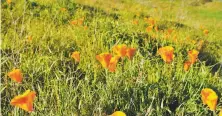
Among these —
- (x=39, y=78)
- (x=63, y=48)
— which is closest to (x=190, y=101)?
(x=39, y=78)

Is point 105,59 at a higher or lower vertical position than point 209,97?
higher

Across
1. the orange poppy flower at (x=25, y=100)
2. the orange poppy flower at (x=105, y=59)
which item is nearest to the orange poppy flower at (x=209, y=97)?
the orange poppy flower at (x=105, y=59)

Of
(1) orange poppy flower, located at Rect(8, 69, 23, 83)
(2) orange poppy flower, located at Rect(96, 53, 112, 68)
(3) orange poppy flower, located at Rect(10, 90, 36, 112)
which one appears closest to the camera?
(3) orange poppy flower, located at Rect(10, 90, 36, 112)

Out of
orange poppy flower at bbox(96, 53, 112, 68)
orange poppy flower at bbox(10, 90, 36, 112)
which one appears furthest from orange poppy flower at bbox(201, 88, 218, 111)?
orange poppy flower at bbox(10, 90, 36, 112)

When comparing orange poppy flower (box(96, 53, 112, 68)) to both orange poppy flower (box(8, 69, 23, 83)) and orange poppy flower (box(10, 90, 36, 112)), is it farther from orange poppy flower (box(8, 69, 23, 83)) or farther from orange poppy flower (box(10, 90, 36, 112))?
orange poppy flower (box(10, 90, 36, 112))

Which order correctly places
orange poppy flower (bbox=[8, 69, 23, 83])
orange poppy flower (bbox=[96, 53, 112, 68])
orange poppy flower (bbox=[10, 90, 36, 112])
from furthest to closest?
orange poppy flower (bbox=[96, 53, 112, 68]) < orange poppy flower (bbox=[8, 69, 23, 83]) < orange poppy flower (bbox=[10, 90, 36, 112])

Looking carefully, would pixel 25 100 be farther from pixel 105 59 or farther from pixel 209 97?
pixel 209 97

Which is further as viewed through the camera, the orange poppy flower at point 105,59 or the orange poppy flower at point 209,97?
the orange poppy flower at point 105,59

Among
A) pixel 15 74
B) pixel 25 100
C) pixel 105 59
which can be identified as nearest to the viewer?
pixel 25 100

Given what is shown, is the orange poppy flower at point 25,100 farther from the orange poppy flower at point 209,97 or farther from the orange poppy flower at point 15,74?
the orange poppy flower at point 209,97

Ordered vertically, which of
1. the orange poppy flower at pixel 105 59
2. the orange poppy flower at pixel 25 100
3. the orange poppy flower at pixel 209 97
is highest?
the orange poppy flower at pixel 105 59

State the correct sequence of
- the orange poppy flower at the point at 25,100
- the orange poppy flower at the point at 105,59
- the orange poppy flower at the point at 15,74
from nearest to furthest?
the orange poppy flower at the point at 25,100
the orange poppy flower at the point at 15,74
the orange poppy flower at the point at 105,59

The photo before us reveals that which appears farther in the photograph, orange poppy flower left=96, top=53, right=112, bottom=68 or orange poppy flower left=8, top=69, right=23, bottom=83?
orange poppy flower left=96, top=53, right=112, bottom=68

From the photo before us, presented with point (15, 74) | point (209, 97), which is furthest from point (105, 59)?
point (209, 97)
